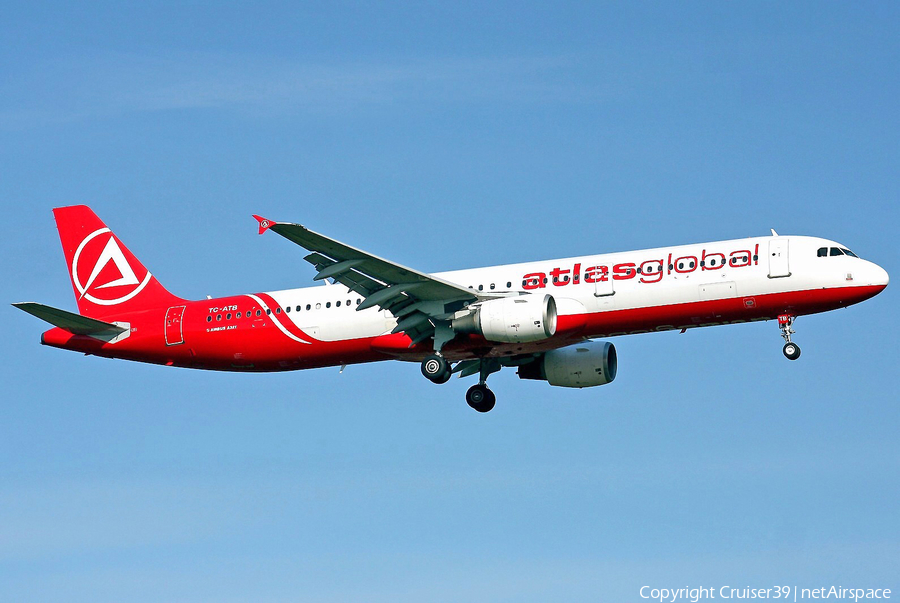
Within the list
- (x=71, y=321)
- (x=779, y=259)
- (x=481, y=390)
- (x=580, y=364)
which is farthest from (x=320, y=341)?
(x=779, y=259)

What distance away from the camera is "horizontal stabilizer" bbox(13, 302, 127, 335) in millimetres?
43281

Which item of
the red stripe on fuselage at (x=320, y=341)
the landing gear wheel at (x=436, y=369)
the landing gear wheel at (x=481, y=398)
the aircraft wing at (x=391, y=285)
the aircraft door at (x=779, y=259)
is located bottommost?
the landing gear wheel at (x=481, y=398)

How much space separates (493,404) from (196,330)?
11.4 meters

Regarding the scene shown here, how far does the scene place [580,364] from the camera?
4597cm

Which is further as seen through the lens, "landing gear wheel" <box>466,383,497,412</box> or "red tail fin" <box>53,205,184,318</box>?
"red tail fin" <box>53,205,184,318</box>

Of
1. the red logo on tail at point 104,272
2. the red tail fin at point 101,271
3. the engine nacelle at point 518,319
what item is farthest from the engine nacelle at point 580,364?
the red logo on tail at point 104,272

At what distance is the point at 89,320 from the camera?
45281 mm

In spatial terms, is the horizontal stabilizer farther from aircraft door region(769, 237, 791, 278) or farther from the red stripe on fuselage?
aircraft door region(769, 237, 791, 278)

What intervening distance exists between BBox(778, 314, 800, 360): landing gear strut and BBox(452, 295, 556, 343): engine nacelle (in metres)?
7.45

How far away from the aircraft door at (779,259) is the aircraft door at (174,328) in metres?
21.2

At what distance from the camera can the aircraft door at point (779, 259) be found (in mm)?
39812

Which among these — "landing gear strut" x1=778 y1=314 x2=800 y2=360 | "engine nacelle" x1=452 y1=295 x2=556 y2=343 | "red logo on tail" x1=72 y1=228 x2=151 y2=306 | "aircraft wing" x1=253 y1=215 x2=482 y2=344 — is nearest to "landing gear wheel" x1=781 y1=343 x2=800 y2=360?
"landing gear strut" x1=778 y1=314 x2=800 y2=360

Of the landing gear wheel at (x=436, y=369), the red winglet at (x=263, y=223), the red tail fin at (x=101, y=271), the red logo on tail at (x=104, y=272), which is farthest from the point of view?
the red logo on tail at (x=104, y=272)

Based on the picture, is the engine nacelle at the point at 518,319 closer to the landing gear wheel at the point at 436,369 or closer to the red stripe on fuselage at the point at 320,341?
the red stripe on fuselage at the point at 320,341
